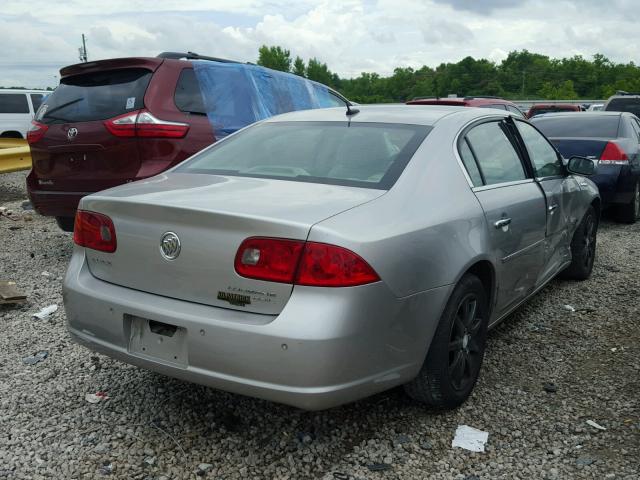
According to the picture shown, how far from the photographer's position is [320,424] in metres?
3.04

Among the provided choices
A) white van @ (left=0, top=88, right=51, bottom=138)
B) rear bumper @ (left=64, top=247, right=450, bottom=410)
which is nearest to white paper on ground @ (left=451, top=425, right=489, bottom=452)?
rear bumper @ (left=64, top=247, right=450, bottom=410)

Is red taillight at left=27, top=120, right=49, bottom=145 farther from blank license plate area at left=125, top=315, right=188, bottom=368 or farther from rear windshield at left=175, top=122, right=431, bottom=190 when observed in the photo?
blank license plate area at left=125, top=315, right=188, bottom=368

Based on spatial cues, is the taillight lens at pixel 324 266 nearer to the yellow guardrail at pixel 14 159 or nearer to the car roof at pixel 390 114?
the car roof at pixel 390 114

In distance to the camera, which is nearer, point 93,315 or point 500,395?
point 93,315

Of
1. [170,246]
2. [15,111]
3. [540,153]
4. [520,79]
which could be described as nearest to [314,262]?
[170,246]

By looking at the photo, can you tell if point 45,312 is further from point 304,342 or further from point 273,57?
point 273,57

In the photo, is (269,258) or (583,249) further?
(583,249)

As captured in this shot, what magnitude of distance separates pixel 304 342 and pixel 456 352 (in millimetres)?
1070

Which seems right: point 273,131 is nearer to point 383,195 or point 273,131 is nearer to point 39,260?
point 383,195

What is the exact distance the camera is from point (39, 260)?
618 cm

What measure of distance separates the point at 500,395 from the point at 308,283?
157cm

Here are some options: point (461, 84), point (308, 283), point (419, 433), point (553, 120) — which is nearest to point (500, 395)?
point (419, 433)

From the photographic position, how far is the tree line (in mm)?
98775

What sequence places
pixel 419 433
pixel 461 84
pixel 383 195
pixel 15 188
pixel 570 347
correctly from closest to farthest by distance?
1. pixel 383 195
2. pixel 419 433
3. pixel 570 347
4. pixel 15 188
5. pixel 461 84
